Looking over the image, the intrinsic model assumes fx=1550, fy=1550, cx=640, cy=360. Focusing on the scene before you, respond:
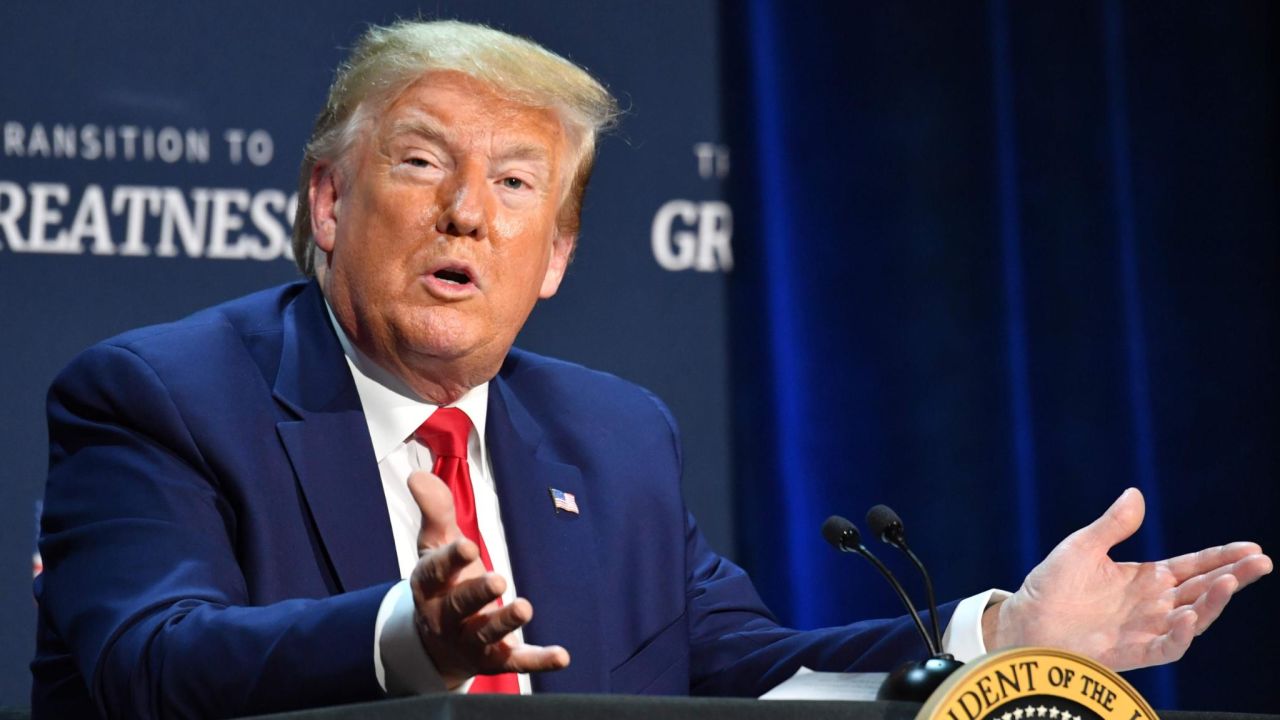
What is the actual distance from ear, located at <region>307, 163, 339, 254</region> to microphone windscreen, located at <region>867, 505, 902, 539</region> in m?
0.87

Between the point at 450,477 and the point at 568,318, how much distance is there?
117 centimetres

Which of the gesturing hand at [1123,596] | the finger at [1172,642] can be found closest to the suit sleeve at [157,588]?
the gesturing hand at [1123,596]

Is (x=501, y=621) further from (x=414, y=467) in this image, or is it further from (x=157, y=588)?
(x=414, y=467)

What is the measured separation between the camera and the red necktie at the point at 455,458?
1958 millimetres

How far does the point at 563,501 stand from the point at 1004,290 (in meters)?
1.64

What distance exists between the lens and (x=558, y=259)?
7.49 ft

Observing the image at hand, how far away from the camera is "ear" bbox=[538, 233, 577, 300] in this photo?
88.5 inches

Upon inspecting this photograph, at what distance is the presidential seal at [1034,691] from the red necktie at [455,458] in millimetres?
864

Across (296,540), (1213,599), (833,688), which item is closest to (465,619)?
(833,688)

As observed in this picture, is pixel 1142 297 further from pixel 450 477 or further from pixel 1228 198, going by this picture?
pixel 450 477

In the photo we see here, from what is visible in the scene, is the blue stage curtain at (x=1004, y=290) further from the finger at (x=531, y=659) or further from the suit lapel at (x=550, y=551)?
the finger at (x=531, y=659)

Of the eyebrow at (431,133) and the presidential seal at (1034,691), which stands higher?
the eyebrow at (431,133)

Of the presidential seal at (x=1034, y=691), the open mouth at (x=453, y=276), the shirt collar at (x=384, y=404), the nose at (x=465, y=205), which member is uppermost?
the nose at (x=465, y=205)

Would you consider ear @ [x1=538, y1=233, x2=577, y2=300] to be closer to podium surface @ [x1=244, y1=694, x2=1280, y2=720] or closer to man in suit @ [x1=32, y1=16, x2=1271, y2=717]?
man in suit @ [x1=32, y1=16, x2=1271, y2=717]
